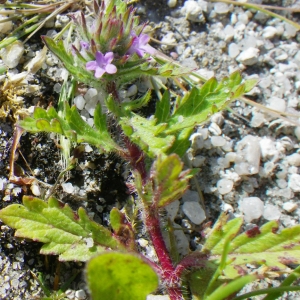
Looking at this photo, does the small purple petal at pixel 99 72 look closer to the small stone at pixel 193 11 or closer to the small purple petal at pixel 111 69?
the small purple petal at pixel 111 69

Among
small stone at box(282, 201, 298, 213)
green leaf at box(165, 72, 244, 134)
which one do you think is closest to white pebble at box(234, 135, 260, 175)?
small stone at box(282, 201, 298, 213)

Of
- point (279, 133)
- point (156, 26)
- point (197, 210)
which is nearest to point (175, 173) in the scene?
point (197, 210)

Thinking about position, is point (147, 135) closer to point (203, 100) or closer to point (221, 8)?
point (203, 100)

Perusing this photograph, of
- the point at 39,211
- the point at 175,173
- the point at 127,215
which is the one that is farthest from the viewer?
the point at 127,215

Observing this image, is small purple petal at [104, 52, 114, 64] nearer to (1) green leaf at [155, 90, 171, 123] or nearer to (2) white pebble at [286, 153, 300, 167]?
(1) green leaf at [155, 90, 171, 123]

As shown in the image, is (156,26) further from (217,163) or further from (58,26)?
(217,163)

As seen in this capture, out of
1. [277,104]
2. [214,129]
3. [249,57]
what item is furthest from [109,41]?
[277,104]
